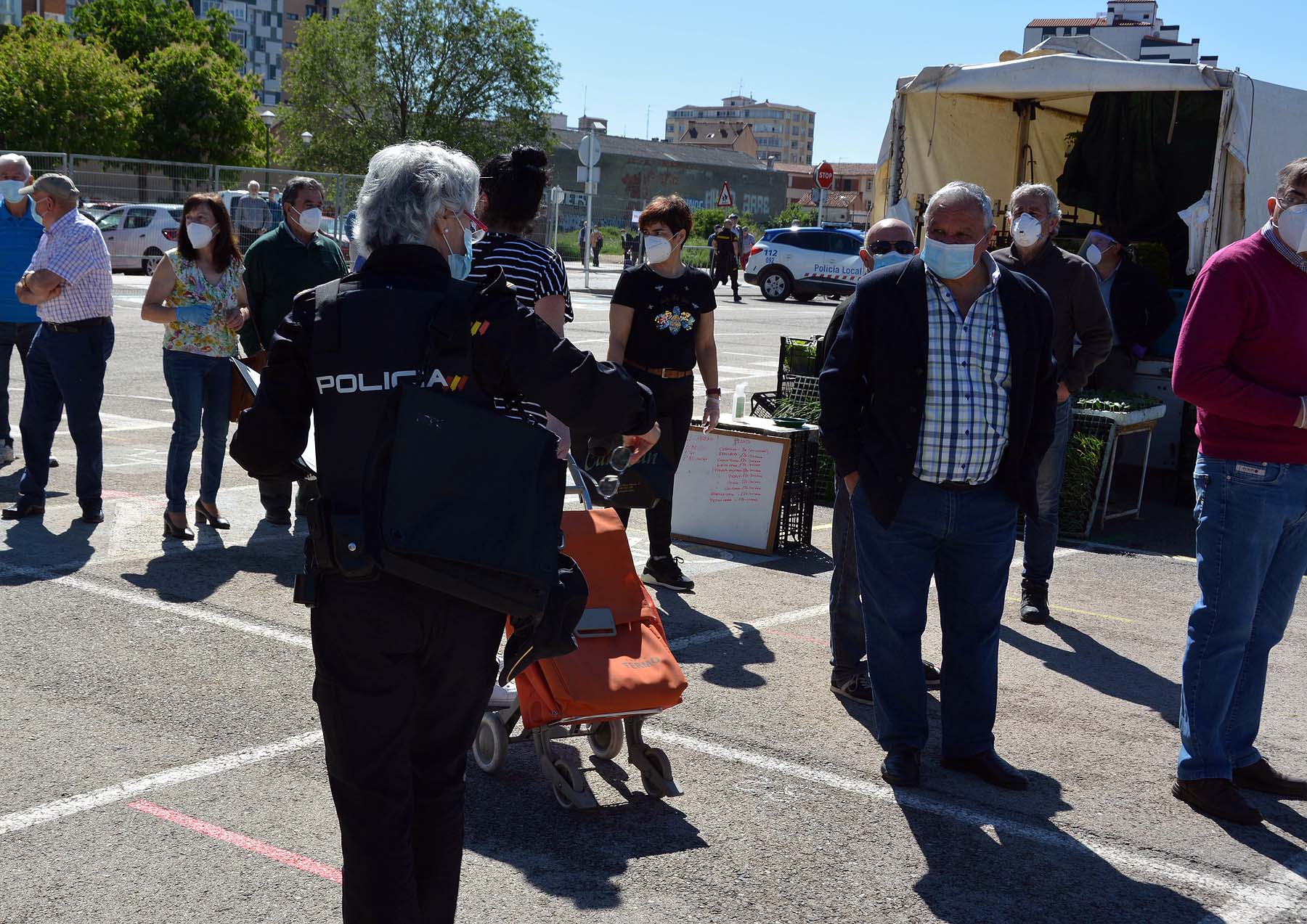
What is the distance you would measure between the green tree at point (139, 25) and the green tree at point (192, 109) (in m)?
11.9

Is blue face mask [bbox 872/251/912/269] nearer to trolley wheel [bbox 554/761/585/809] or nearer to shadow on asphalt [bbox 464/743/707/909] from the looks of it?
shadow on asphalt [bbox 464/743/707/909]

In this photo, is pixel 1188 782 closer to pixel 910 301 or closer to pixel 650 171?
pixel 910 301

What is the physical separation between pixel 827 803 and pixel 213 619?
10.1 ft

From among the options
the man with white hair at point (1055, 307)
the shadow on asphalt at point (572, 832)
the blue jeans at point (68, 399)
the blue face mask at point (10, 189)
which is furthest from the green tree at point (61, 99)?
A: the shadow on asphalt at point (572, 832)

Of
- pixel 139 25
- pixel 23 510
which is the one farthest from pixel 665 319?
pixel 139 25

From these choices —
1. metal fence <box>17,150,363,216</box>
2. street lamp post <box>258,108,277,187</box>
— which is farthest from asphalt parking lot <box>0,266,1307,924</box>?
street lamp post <box>258,108,277,187</box>

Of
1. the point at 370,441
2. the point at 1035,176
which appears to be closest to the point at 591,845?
the point at 370,441

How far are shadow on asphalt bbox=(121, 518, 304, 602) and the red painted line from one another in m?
2.40

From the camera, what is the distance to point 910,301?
177 inches

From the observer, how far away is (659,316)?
6723 mm

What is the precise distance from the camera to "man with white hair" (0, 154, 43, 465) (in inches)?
322

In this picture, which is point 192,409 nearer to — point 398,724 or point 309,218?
point 309,218

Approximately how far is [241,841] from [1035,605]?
4.42 metres

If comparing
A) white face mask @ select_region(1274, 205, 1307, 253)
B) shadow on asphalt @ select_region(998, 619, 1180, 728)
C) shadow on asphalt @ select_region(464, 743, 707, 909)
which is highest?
white face mask @ select_region(1274, 205, 1307, 253)
